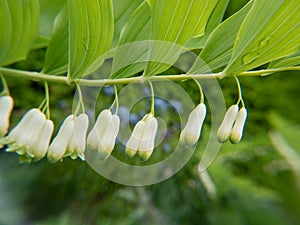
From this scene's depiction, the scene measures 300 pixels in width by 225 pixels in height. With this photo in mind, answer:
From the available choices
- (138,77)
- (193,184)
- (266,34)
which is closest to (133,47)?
(138,77)

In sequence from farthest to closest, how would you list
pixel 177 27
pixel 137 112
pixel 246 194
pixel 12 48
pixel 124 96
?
pixel 246 194
pixel 137 112
pixel 124 96
pixel 12 48
pixel 177 27

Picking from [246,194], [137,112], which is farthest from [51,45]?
[246,194]

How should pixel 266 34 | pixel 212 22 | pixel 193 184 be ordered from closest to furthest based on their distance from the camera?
A: 1. pixel 266 34
2. pixel 212 22
3. pixel 193 184

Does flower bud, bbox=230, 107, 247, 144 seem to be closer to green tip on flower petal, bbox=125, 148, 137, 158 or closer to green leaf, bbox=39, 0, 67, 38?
green tip on flower petal, bbox=125, 148, 137, 158

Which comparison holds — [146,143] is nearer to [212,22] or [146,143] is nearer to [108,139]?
[108,139]

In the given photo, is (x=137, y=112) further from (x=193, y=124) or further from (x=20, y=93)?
(x=193, y=124)

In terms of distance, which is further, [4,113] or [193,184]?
[193,184]

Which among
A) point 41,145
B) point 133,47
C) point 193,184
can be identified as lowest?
point 193,184

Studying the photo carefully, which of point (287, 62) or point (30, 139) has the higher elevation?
point (287, 62)
